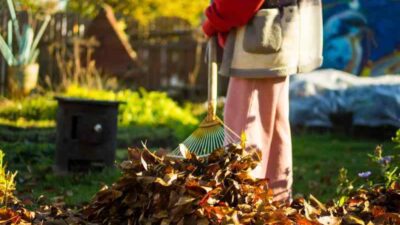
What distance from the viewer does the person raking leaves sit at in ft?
12.2

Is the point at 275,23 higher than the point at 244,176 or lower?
higher

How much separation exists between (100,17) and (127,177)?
35.7 feet

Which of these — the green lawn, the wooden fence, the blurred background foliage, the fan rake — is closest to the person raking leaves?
the fan rake

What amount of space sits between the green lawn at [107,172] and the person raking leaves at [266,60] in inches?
56.4

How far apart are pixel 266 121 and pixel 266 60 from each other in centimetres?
36

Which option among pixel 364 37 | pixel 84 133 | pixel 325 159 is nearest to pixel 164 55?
pixel 364 37

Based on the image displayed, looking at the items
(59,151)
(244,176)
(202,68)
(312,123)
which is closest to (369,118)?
(312,123)

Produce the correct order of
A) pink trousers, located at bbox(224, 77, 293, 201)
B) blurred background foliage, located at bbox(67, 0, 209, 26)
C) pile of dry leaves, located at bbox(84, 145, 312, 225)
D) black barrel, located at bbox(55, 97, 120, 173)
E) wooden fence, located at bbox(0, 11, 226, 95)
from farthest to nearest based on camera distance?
1. blurred background foliage, located at bbox(67, 0, 209, 26)
2. wooden fence, located at bbox(0, 11, 226, 95)
3. black barrel, located at bbox(55, 97, 120, 173)
4. pink trousers, located at bbox(224, 77, 293, 201)
5. pile of dry leaves, located at bbox(84, 145, 312, 225)

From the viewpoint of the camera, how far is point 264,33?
372 cm

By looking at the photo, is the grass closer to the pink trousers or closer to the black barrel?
the pink trousers

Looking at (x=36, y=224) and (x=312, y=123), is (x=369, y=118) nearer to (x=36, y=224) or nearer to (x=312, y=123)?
(x=312, y=123)

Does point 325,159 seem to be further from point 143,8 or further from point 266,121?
point 143,8

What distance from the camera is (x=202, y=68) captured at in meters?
16.1

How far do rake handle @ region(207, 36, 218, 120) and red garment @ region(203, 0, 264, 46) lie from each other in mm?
151
